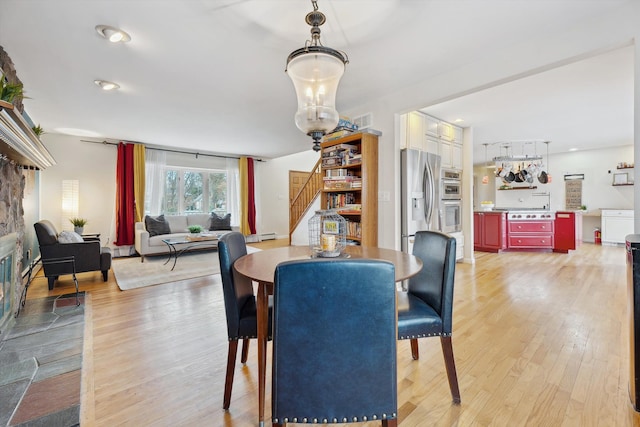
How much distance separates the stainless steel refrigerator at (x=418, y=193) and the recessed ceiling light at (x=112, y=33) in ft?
9.31

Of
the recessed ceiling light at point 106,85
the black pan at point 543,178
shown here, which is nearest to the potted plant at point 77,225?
the recessed ceiling light at point 106,85

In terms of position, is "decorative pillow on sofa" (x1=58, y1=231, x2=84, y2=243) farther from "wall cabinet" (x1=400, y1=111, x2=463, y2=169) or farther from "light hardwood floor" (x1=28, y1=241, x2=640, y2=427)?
"wall cabinet" (x1=400, y1=111, x2=463, y2=169)

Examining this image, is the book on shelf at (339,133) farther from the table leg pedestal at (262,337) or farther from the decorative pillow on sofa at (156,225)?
the decorative pillow on sofa at (156,225)

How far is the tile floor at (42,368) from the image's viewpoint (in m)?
1.49

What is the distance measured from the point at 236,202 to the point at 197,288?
4.07 meters

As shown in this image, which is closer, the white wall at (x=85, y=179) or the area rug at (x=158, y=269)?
the area rug at (x=158, y=269)

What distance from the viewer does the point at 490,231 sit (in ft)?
20.1

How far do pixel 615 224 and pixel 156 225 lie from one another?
10209 mm

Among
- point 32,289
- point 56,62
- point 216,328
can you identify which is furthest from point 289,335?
point 32,289

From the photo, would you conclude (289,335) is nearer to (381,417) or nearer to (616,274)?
(381,417)

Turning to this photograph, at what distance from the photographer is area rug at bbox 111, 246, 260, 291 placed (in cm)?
396

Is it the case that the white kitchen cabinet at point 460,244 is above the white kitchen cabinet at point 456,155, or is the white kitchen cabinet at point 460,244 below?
below

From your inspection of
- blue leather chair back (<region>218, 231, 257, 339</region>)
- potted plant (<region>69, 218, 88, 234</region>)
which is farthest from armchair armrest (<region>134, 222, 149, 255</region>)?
blue leather chair back (<region>218, 231, 257, 339</region>)

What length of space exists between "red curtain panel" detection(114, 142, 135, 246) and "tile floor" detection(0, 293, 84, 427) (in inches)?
125
